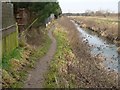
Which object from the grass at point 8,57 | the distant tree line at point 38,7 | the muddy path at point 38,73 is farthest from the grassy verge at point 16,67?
the distant tree line at point 38,7

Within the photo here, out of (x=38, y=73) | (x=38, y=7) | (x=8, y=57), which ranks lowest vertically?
(x=38, y=73)

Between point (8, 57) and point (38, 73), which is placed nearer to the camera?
point (38, 73)

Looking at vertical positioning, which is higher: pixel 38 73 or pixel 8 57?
pixel 8 57

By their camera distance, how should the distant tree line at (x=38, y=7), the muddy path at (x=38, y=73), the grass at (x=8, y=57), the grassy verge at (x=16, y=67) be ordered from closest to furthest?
the grassy verge at (x=16, y=67)
the muddy path at (x=38, y=73)
the grass at (x=8, y=57)
the distant tree line at (x=38, y=7)

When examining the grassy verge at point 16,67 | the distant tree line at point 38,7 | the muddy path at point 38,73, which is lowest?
the muddy path at point 38,73

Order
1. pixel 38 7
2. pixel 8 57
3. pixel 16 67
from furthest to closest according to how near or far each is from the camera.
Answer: pixel 38 7
pixel 8 57
pixel 16 67

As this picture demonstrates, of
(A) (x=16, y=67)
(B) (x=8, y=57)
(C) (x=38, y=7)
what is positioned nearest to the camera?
(A) (x=16, y=67)

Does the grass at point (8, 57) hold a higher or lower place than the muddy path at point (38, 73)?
higher

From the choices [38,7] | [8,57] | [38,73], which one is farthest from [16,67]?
[38,7]

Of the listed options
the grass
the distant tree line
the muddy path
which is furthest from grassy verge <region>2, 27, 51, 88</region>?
the distant tree line

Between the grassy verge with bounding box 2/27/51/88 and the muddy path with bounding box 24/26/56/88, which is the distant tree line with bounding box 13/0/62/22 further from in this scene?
the muddy path with bounding box 24/26/56/88

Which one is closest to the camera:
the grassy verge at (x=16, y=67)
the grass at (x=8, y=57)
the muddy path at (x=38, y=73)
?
the grassy verge at (x=16, y=67)

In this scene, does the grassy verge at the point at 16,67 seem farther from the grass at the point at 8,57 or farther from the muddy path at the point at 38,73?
the muddy path at the point at 38,73

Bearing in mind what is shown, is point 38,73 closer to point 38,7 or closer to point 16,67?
point 16,67
